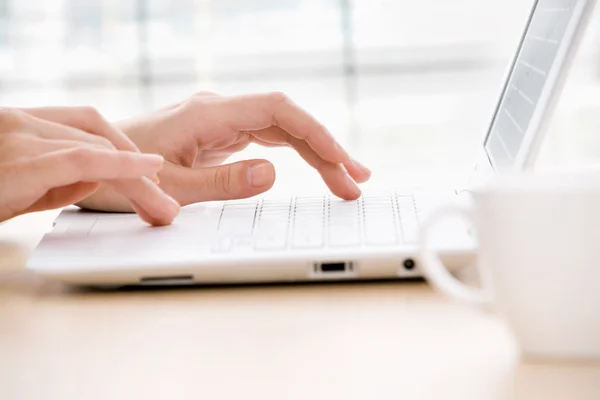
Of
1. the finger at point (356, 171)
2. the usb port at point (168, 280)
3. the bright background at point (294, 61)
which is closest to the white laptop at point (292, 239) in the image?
the usb port at point (168, 280)

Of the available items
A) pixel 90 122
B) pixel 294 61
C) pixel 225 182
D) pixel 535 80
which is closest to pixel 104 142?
pixel 90 122

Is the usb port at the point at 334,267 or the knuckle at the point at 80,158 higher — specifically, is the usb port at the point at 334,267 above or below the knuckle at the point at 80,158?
below

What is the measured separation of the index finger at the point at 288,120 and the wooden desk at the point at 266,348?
253mm

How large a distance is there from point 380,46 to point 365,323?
3958 millimetres

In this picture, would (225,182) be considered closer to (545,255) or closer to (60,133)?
(60,133)

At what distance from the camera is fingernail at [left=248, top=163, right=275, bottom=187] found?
816mm

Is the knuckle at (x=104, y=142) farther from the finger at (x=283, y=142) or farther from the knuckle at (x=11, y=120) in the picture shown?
the finger at (x=283, y=142)

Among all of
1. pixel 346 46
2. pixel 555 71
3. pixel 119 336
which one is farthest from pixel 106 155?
pixel 346 46

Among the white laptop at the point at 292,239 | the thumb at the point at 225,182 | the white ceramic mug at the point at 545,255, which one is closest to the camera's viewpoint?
the white ceramic mug at the point at 545,255

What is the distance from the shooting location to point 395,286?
61 centimetres

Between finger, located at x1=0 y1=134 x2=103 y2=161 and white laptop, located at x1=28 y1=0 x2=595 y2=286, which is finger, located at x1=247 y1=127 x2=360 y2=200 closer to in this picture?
white laptop, located at x1=28 y1=0 x2=595 y2=286

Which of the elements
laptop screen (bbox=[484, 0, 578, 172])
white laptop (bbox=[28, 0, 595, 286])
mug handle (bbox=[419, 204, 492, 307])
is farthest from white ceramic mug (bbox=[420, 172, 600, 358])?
laptop screen (bbox=[484, 0, 578, 172])

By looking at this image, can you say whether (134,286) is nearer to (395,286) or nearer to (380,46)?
(395,286)

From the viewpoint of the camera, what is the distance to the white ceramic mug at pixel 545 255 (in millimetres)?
369
